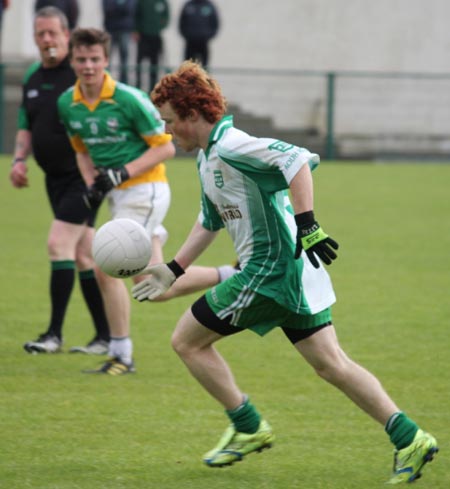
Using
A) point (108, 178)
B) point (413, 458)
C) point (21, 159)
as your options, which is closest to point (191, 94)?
point (413, 458)

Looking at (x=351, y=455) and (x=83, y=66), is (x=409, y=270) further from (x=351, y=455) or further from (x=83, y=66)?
(x=351, y=455)

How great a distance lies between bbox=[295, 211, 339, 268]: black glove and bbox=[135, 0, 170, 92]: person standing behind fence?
1696 centimetres

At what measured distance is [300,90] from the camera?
81.6 feet

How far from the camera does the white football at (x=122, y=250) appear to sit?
585 cm

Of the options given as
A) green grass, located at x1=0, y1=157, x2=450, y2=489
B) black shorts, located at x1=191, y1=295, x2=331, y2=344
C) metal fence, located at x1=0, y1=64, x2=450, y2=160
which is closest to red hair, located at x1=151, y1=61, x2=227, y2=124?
black shorts, located at x1=191, y1=295, x2=331, y2=344

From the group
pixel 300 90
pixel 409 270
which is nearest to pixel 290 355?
pixel 409 270

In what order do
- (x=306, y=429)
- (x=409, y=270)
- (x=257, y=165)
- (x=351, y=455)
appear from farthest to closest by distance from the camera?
(x=409, y=270), (x=306, y=429), (x=351, y=455), (x=257, y=165)

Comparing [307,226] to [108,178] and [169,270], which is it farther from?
[108,178]

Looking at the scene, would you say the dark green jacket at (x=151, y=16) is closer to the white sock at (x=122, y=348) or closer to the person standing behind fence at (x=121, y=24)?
the person standing behind fence at (x=121, y=24)

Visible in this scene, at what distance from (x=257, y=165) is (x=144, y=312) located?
4709mm

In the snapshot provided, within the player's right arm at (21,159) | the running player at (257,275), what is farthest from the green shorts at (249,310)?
the player's right arm at (21,159)

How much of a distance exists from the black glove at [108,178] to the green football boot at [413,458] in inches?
110

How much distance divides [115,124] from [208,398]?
179 centimetres

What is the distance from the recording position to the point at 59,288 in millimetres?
8336
